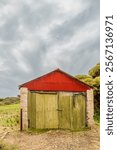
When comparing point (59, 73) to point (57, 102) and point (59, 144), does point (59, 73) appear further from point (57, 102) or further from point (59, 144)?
point (59, 144)

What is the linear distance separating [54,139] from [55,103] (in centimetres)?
456

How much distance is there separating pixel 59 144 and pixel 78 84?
23.2 feet

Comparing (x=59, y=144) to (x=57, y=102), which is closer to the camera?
(x=59, y=144)

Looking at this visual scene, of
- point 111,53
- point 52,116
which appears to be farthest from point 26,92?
point 111,53

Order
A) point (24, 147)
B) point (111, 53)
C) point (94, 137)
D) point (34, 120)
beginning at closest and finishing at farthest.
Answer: point (111, 53), point (24, 147), point (94, 137), point (34, 120)

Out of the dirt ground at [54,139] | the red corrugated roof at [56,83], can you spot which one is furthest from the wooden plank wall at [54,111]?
the dirt ground at [54,139]

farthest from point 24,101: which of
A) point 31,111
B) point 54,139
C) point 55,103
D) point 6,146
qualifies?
point 6,146

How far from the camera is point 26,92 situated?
988 inches

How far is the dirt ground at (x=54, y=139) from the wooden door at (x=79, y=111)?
3.43 ft

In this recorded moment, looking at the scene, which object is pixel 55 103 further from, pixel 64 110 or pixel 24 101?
pixel 24 101

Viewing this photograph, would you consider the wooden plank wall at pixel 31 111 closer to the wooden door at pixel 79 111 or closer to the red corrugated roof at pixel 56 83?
the red corrugated roof at pixel 56 83

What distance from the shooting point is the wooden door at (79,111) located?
2528cm

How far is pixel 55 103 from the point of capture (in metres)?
25.2

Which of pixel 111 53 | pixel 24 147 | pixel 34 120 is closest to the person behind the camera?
pixel 111 53
